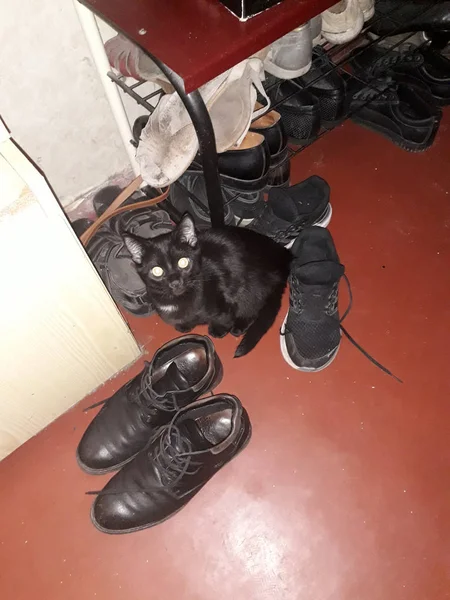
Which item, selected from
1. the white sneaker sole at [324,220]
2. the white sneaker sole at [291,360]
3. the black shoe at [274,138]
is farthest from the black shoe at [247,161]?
the white sneaker sole at [291,360]

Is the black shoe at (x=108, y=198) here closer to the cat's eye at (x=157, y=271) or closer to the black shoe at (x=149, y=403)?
the cat's eye at (x=157, y=271)

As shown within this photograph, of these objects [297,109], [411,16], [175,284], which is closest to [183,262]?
[175,284]

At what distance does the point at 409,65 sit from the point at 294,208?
2.41 feet

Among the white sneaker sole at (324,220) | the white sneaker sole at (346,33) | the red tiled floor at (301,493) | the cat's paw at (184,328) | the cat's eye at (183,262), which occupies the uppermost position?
the white sneaker sole at (346,33)

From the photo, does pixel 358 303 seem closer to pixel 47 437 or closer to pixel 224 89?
pixel 224 89

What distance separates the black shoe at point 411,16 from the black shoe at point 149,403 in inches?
39.8

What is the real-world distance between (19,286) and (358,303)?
0.95 m

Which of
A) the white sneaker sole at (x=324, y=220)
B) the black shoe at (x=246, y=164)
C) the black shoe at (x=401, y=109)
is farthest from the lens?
the black shoe at (x=401, y=109)

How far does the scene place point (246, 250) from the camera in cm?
117

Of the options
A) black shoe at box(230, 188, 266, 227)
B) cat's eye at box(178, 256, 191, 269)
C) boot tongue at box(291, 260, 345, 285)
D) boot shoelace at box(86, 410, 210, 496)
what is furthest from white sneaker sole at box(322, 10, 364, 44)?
boot shoelace at box(86, 410, 210, 496)

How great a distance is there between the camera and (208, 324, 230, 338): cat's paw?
1.28 meters

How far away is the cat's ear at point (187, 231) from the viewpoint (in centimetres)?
104

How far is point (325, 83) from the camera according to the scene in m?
1.35

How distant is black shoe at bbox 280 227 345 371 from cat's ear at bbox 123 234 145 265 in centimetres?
41
